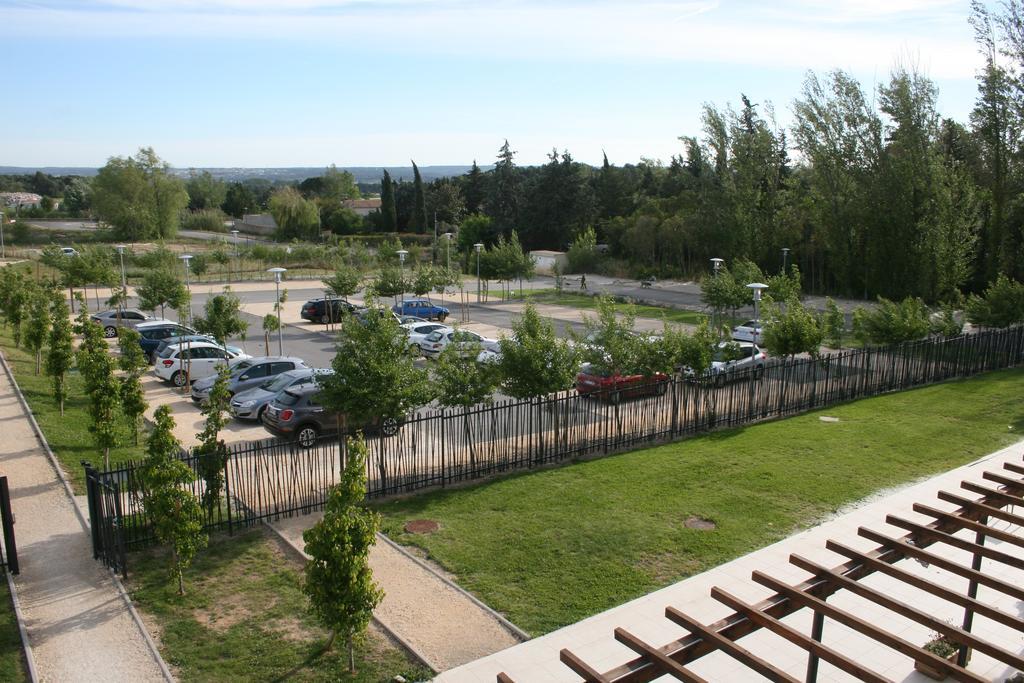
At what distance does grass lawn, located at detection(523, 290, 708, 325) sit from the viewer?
3966 cm

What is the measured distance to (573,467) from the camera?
15.8 meters

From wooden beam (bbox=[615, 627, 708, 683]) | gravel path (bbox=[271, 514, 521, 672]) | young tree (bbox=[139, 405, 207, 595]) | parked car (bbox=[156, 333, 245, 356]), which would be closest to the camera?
wooden beam (bbox=[615, 627, 708, 683])

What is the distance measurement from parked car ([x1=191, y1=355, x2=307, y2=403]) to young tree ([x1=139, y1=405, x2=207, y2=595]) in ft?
34.1

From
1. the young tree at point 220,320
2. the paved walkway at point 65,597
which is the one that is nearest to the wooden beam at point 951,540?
the paved walkway at point 65,597

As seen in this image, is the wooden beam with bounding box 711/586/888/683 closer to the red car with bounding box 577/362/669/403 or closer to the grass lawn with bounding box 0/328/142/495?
the red car with bounding box 577/362/669/403

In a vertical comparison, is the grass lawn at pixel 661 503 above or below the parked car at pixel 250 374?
below

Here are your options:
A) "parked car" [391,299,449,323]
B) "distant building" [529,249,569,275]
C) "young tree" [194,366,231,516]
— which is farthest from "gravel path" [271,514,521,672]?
"distant building" [529,249,569,275]

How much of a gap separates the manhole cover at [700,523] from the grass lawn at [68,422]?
10.4 metres

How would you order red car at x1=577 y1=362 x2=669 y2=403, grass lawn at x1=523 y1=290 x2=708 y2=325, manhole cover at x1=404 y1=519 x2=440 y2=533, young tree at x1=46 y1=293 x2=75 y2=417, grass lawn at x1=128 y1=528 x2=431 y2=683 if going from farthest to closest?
grass lawn at x1=523 y1=290 x2=708 y2=325 < young tree at x1=46 y1=293 x2=75 y2=417 < red car at x1=577 y1=362 x2=669 y2=403 < manhole cover at x1=404 y1=519 x2=440 y2=533 < grass lawn at x1=128 y1=528 x2=431 y2=683

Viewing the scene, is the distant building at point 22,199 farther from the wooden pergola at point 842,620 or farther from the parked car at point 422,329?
the wooden pergola at point 842,620

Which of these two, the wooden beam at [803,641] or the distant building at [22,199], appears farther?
the distant building at [22,199]

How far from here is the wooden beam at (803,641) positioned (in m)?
5.68

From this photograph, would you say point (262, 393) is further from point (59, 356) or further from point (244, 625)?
point (244, 625)

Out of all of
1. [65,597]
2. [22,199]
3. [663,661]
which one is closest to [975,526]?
[663,661]
